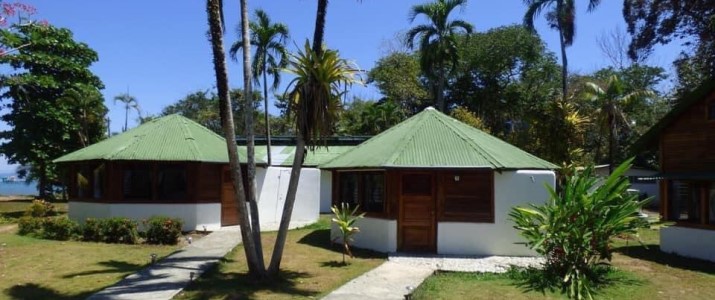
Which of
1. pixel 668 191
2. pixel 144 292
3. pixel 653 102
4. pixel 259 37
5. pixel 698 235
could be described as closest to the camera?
pixel 144 292

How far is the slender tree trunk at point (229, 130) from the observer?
37.3 ft

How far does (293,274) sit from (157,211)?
8.60 m

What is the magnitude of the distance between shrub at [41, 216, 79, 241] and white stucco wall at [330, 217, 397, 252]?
25.7 feet

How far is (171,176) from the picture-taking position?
64.5ft

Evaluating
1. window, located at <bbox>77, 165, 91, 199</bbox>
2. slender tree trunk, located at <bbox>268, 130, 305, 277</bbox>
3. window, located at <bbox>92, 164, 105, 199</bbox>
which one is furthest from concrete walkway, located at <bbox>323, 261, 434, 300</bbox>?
window, located at <bbox>77, 165, 91, 199</bbox>

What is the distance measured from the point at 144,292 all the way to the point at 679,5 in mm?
24691

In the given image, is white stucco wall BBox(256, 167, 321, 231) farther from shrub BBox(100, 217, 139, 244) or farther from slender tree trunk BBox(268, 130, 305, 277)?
slender tree trunk BBox(268, 130, 305, 277)

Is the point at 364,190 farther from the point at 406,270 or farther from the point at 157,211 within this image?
the point at 157,211

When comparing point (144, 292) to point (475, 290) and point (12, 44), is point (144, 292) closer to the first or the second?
point (475, 290)

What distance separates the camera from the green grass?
10.8 metres

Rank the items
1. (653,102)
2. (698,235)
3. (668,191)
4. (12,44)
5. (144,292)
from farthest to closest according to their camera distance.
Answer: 1. (653,102)
2. (12,44)
3. (668,191)
4. (698,235)
5. (144,292)

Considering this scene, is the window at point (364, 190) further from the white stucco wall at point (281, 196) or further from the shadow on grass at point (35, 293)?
the shadow on grass at point (35, 293)

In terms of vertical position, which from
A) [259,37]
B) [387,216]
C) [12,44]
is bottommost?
[387,216]

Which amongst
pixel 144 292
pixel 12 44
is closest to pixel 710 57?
pixel 144 292
